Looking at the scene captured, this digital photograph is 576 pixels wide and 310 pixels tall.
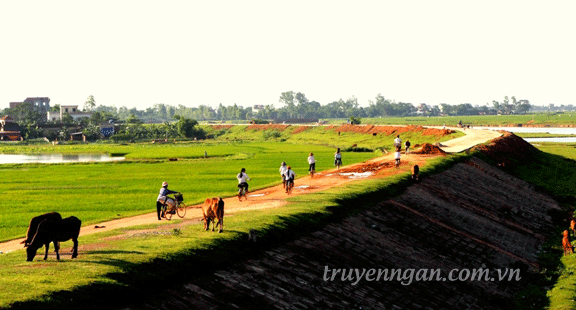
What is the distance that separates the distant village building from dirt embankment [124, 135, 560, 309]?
5192 inches

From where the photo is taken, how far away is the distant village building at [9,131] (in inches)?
5714

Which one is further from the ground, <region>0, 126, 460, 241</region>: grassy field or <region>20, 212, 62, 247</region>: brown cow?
<region>20, 212, 62, 247</region>: brown cow

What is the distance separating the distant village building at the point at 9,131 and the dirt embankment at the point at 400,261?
13189 cm

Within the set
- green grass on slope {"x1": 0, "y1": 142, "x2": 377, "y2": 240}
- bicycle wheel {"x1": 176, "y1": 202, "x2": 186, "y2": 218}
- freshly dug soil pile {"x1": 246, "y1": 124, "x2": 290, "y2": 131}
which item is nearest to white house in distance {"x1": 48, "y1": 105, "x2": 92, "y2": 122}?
freshly dug soil pile {"x1": 246, "y1": 124, "x2": 290, "y2": 131}

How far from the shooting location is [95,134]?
5605 inches

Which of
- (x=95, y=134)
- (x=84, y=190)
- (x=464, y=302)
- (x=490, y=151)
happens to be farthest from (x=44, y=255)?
(x=95, y=134)

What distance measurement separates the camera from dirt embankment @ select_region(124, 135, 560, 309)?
56.3 feet

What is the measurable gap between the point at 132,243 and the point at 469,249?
18.1 m

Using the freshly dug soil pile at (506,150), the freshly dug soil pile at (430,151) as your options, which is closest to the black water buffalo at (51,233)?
the freshly dug soil pile at (430,151)

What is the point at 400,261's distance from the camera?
24109mm

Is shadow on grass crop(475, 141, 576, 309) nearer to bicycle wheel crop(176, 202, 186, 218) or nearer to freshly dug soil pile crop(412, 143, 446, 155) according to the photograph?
freshly dug soil pile crop(412, 143, 446, 155)

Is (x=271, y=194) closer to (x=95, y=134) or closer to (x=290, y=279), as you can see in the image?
(x=290, y=279)

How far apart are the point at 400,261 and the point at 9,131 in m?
147

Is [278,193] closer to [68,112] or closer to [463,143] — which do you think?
[463,143]
